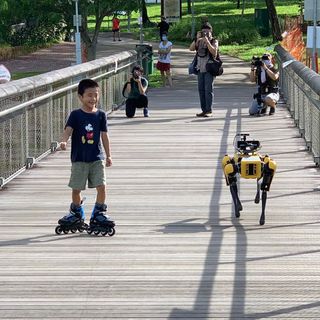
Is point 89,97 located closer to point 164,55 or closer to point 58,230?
point 58,230

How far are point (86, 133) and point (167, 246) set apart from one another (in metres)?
1.17

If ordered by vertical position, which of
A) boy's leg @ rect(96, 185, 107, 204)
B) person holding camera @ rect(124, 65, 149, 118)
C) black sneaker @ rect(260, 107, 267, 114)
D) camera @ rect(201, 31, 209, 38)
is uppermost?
camera @ rect(201, 31, 209, 38)

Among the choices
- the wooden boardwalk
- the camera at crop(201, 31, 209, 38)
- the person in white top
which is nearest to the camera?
the wooden boardwalk

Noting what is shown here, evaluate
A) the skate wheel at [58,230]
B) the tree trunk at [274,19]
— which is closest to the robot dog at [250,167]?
the skate wheel at [58,230]

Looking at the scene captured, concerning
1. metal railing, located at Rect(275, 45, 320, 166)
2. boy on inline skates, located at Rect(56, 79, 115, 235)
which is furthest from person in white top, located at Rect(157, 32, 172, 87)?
boy on inline skates, located at Rect(56, 79, 115, 235)

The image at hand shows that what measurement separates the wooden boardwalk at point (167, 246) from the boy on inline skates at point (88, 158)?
0.42 ft

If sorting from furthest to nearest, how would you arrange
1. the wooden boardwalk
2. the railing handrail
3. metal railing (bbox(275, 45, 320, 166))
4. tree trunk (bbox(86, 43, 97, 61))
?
tree trunk (bbox(86, 43, 97, 61)) < metal railing (bbox(275, 45, 320, 166)) < the railing handrail < the wooden boardwalk

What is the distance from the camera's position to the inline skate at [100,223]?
31.3ft

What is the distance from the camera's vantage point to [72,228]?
31.6 ft

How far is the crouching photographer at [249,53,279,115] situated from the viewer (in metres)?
20.7

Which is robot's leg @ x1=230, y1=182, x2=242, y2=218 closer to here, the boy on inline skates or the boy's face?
the boy on inline skates

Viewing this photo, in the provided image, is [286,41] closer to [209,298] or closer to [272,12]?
[272,12]

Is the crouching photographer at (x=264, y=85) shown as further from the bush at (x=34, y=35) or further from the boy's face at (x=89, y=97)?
the bush at (x=34, y=35)

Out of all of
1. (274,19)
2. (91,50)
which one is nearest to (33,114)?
(91,50)
